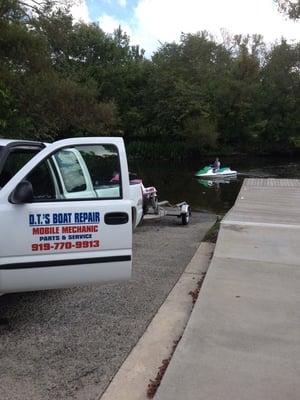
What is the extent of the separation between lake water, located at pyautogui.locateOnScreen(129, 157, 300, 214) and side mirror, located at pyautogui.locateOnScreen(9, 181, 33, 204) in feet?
59.2

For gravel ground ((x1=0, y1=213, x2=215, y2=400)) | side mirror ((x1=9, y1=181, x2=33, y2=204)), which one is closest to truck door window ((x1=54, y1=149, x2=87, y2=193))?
side mirror ((x1=9, y1=181, x2=33, y2=204))

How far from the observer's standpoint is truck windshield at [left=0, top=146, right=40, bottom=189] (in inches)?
197

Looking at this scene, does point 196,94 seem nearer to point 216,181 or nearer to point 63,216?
point 216,181

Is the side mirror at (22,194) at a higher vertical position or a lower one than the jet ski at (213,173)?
higher

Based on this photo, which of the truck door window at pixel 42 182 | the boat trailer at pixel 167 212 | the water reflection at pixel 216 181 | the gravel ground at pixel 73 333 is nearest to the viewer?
the gravel ground at pixel 73 333

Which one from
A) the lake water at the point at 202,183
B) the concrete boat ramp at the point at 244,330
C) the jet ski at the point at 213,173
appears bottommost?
the lake water at the point at 202,183

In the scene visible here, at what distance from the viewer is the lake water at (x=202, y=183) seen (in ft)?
85.6

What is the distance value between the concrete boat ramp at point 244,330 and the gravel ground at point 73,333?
0.52 metres

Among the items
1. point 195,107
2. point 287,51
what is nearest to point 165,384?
point 195,107

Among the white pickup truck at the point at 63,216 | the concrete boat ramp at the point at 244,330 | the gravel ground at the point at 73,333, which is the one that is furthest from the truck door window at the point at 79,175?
the concrete boat ramp at the point at 244,330

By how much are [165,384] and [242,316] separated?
1.70 metres

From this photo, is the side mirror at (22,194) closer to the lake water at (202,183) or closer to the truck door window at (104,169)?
the truck door window at (104,169)

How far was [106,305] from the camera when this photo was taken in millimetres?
5711

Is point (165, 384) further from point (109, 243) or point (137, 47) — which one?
point (137, 47)
